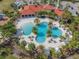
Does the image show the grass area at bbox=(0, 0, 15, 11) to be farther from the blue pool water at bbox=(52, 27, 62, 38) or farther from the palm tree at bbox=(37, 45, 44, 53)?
the palm tree at bbox=(37, 45, 44, 53)

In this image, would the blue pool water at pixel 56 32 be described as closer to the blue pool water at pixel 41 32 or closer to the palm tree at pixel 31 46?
the blue pool water at pixel 41 32

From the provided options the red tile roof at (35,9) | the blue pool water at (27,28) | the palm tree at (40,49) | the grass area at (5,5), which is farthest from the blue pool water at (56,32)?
the grass area at (5,5)

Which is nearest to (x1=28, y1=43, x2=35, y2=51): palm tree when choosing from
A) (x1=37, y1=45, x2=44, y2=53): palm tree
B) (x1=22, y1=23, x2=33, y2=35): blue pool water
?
(x1=37, y1=45, x2=44, y2=53): palm tree

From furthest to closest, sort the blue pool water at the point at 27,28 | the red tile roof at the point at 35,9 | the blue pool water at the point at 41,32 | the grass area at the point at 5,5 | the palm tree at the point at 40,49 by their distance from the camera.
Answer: the grass area at the point at 5,5 < the red tile roof at the point at 35,9 < the blue pool water at the point at 27,28 < the blue pool water at the point at 41,32 < the palm tree at the point at 40,49

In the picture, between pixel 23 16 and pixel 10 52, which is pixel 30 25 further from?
pixel 10 52

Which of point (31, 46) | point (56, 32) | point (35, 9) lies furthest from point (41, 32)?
point (35, 9)

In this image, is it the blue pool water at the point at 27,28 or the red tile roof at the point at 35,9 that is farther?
the red tile roof at the point at 35,9

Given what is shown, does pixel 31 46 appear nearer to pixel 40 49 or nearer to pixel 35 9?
pixel 40 49

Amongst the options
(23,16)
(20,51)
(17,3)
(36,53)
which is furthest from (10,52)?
(17,3)
